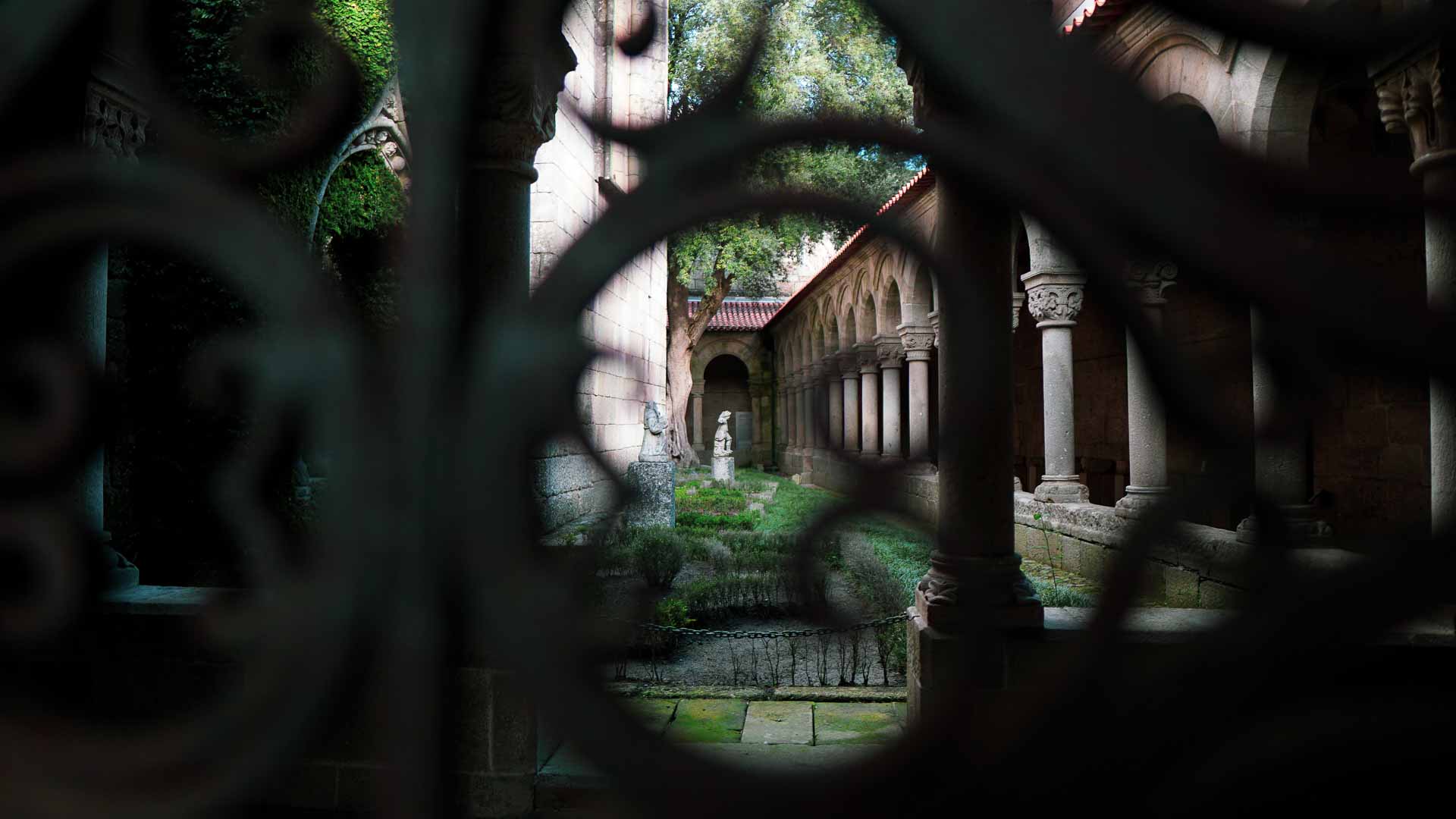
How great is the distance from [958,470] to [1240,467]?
182 centimetres

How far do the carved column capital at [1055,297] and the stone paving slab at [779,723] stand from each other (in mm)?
5285

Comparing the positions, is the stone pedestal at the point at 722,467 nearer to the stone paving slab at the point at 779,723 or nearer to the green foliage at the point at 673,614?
the green foliage at the point at 673,614

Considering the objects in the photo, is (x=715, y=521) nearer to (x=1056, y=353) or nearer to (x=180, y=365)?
(x=1056, y=353)

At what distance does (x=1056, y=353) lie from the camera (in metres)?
8.27

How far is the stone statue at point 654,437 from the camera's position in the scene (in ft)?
36.0

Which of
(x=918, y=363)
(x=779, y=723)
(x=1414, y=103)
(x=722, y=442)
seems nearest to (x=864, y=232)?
(x=779, y=723)

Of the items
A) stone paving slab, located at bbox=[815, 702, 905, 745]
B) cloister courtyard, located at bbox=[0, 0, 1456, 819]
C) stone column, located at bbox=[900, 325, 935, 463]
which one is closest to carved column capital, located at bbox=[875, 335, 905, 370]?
stone column, located at bbox=[900, 325, 935, 463]

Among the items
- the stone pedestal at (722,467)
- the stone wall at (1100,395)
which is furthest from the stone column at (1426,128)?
the stone pedestal at (722,467)

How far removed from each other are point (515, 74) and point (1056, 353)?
8195mm

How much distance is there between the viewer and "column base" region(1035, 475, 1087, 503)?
325 inches

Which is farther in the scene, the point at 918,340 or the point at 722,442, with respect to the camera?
the point at 722,442

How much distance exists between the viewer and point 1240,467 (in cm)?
62

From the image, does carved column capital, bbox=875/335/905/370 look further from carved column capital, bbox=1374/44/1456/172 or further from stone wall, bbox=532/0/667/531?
carved column capital, bbox=1374/44/1456/172

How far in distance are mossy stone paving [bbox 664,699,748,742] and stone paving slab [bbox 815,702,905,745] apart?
342 mm
